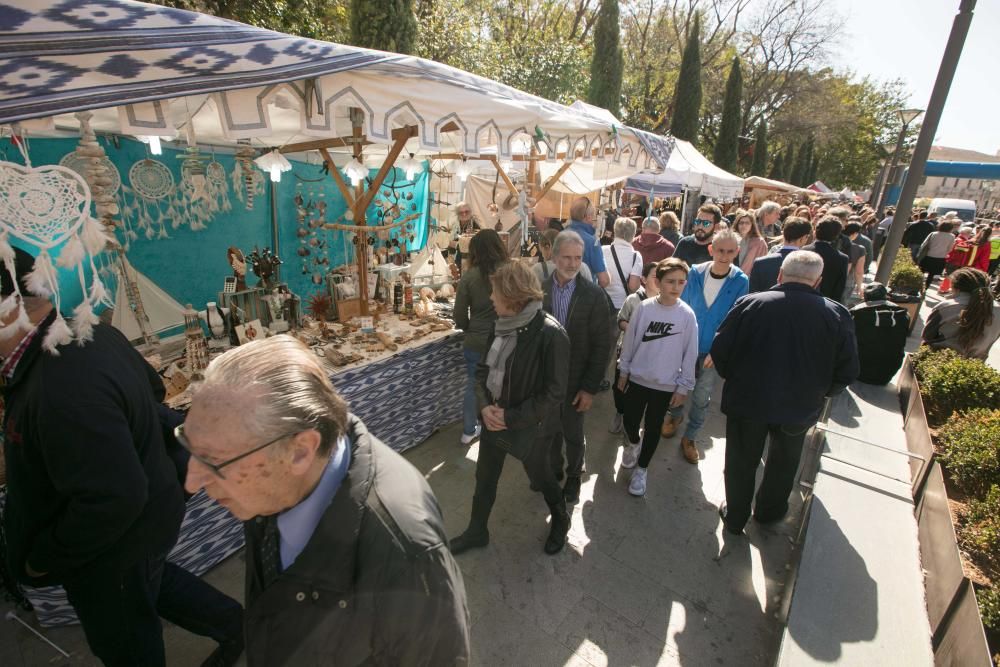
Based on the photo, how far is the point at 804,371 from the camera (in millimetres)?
Answer: 2627

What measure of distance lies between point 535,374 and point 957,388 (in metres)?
3.68

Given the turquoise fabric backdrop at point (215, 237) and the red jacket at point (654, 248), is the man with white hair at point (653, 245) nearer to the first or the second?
the red jacket at point (654, 248)

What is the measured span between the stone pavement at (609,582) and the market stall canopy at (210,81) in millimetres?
2411

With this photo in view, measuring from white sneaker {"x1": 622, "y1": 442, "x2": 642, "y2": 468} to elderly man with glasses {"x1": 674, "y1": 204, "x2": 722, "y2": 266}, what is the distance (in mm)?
2271

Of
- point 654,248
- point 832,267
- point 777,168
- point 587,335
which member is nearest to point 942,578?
point 587,335

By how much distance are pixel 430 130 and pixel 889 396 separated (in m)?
5.12

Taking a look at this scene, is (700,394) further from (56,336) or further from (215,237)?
(215,237)

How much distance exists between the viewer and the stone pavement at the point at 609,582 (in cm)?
228

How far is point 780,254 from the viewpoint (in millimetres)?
4141

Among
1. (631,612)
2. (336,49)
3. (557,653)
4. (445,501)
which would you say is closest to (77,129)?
(336,49)

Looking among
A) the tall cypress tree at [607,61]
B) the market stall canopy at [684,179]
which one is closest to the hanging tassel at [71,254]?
the market stall canopy at [684,179]

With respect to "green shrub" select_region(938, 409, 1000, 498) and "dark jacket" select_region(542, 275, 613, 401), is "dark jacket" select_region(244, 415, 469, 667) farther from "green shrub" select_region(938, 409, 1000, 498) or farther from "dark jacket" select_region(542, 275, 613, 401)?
"green shrub" select_region(938, 409, 1000, 498)

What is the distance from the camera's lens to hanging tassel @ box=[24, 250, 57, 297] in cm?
128

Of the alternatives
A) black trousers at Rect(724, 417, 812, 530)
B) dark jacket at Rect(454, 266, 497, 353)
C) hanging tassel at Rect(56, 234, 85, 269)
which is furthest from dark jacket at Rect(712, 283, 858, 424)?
hanging tassel at Rect(56, 234, 85, 269)
